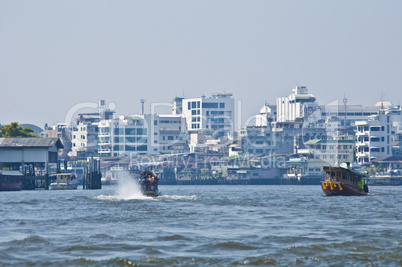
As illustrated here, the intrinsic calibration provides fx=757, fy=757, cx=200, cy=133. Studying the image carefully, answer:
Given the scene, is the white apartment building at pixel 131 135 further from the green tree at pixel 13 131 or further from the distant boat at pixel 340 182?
the distant boat at pixel 340 182

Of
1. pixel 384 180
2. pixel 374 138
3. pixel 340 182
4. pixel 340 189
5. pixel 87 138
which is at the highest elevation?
pixel 87 138

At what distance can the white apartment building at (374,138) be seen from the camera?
14525 cm

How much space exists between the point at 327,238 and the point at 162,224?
27.5 ft

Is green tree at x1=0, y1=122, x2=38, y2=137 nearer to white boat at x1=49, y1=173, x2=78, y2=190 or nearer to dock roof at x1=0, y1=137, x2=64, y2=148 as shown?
white boat at x1=49, y1=173, x2=78, y2=190

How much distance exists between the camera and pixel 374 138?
146500 millimetres

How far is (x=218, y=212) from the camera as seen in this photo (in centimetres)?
4022

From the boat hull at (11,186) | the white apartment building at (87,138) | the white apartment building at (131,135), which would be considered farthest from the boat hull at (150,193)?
the white apartment building at (87,138)

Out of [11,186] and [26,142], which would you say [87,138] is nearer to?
[26,142]

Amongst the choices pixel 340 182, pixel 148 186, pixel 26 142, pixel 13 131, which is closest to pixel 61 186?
pixel 26 142

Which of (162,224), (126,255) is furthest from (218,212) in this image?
(126,255)

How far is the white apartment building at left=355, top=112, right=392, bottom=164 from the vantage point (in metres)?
145

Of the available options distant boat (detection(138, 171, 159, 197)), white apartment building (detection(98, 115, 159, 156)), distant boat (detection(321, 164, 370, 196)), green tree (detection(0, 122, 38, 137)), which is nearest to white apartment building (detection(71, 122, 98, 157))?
white apartment building (detection(98, 115, 159, 156))

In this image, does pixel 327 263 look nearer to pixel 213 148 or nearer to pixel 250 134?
pixel 250 134

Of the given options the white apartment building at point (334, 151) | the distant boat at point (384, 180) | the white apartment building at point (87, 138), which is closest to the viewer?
the distant boat at point (384, 180)
